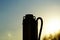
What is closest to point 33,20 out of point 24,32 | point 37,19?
point 37,19

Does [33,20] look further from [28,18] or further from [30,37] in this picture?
[30,37]

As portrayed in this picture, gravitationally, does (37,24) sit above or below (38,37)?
above

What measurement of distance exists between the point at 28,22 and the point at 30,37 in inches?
16.1

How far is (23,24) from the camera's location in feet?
14.8

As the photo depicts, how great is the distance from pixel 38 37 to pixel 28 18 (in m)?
0.58

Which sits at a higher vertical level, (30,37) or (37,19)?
(37,19)

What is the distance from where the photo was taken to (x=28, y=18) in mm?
4492

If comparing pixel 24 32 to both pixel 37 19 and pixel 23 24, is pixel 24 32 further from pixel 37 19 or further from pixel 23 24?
pixel 37 19

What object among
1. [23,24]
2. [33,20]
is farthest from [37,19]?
[23,24]

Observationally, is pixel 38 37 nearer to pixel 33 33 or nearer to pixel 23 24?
pixel 33 33

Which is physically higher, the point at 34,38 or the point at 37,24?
the point at 37,24

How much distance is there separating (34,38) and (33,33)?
14cm

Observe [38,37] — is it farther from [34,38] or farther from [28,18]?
[28,18]

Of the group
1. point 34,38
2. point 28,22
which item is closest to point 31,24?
point 28,22
